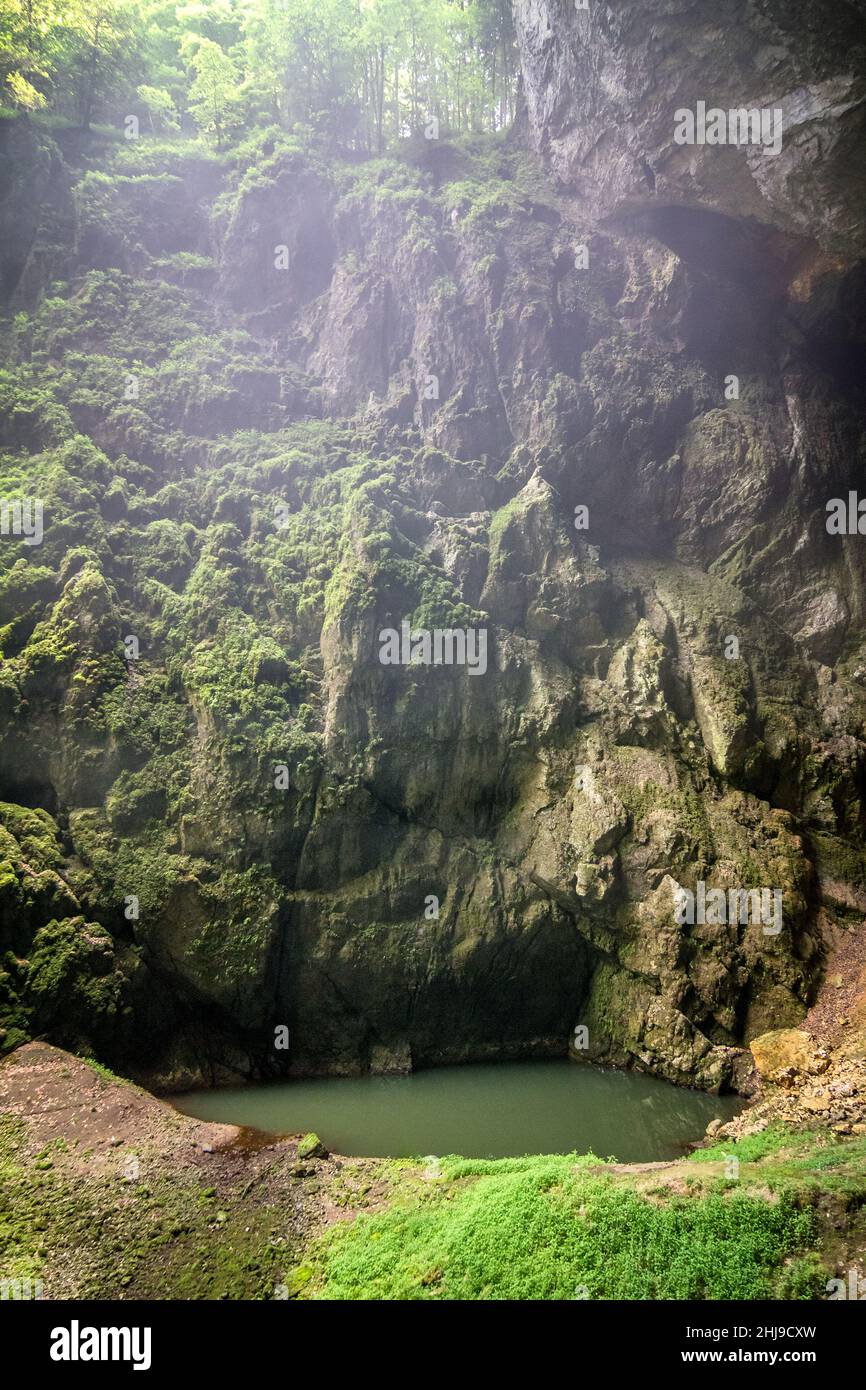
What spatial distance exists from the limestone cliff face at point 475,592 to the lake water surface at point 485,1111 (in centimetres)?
69

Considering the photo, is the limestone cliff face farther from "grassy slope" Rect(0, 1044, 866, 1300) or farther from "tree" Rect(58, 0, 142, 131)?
"tree" Rect(58, 0, 142, 131)

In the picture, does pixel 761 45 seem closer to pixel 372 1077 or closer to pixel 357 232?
pixel 357 232

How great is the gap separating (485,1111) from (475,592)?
12.5 meters

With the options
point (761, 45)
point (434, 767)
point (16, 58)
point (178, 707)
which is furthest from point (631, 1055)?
point (16, 58)

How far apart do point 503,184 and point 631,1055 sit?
28.6m

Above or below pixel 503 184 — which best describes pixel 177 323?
below

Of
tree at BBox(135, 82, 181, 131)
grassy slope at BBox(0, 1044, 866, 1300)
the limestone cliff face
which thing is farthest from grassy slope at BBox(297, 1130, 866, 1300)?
tree at BBox(135, 82, 181, 131)

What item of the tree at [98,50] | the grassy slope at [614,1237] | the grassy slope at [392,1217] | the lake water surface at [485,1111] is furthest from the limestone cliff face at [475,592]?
the grassy slope at [614,1237]

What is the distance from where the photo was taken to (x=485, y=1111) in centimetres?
1404

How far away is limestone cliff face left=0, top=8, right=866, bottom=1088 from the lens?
15.8 meters

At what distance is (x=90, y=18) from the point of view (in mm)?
25375

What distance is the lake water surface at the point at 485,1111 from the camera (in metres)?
12.7
